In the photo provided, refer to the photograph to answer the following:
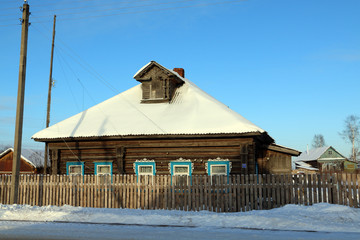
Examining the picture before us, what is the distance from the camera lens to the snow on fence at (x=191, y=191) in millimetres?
12500

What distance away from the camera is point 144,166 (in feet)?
57.0

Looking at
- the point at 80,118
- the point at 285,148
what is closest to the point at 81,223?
the point at 80,118

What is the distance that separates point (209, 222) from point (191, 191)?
309 cm

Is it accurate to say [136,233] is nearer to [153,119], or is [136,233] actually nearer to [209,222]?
[209,222]

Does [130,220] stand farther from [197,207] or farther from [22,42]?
[22,42]

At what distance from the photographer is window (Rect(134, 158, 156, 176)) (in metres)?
17.2

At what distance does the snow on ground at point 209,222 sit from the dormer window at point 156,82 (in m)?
8.58

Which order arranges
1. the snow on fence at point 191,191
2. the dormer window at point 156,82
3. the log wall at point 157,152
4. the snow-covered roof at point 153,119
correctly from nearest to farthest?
1. the snow on fence at point 191,191
2. the log wall at point 157,152
3. the snow-covered roof at point 153,119
4. the dormer window at point 156,82

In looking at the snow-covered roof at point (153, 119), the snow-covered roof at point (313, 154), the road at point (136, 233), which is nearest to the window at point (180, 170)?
the snow-covered roof at point (153, 119)

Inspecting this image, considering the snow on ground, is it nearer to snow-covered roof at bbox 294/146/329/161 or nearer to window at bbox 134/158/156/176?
window at bbox 134/158/156/176

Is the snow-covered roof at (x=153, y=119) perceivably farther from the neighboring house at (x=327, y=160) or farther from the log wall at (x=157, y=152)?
the neighboring house at (x=327, y=160)

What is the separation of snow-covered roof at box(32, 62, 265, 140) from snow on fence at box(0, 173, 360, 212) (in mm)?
3119

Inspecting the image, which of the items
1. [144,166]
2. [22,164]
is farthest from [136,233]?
[22,164]

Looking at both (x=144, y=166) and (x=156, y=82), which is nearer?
(x=144, y=166)
